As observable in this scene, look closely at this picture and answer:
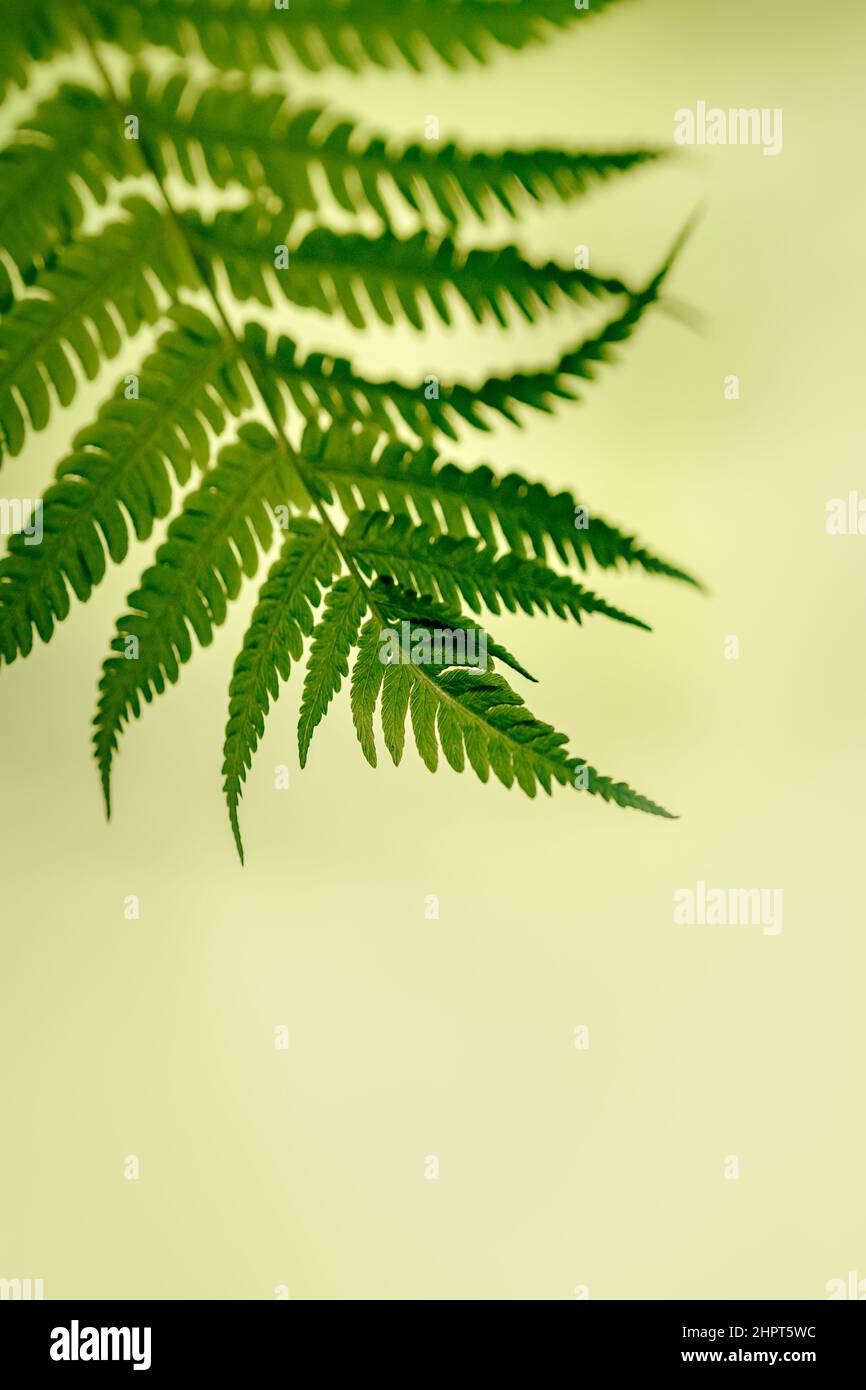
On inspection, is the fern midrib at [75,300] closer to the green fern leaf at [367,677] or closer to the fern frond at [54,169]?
the fern frond at [54,169]

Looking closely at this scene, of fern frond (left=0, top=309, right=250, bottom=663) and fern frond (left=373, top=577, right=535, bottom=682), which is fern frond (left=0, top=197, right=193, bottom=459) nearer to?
fern frond (left=0, top=309, right=250, bottom=663)

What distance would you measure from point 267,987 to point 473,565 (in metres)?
1.52

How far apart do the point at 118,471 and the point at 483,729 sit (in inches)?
7.3

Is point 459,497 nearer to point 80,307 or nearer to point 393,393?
point 393,393

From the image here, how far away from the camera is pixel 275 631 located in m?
0.40

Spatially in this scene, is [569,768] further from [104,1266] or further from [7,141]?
[104,1266]

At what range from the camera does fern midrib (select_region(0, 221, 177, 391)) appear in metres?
0.32

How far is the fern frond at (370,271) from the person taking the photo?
11.8 inches

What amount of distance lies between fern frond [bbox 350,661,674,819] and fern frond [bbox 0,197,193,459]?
15cm

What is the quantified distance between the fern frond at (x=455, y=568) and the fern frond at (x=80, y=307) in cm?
12

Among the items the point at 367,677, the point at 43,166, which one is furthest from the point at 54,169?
the point at 367,677
